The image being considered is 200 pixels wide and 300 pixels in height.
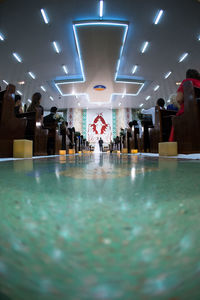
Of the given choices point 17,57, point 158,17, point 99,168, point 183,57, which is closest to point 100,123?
point 183,57

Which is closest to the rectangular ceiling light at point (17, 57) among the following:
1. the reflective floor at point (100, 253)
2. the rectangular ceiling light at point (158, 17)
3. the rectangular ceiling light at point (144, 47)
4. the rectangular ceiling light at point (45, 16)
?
the rectangular ceiling light at point (45, 16)

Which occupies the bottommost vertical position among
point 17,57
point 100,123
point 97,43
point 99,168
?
point 99,168

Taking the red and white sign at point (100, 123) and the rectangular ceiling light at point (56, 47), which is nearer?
the rectangular ceiling light at point (56, 47)

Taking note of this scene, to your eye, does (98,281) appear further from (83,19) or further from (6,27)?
(6,27)

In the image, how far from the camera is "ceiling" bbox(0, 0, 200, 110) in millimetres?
4078

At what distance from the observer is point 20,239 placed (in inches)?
5.3

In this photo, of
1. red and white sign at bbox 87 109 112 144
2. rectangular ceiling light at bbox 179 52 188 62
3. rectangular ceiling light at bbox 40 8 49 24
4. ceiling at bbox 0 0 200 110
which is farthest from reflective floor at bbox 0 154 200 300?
red and white sign at bbox 87 109 112 144

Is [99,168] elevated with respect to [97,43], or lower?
lower

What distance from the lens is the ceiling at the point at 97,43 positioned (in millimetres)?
4078

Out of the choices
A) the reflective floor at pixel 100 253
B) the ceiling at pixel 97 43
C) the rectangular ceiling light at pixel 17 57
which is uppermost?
the ceiling at pixel 97 43

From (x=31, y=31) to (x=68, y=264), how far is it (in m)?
6.09

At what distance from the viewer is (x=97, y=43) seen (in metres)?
5.23

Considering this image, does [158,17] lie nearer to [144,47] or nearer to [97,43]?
[144,47]

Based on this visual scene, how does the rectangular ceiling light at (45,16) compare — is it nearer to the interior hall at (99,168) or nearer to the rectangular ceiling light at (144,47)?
the interior hall at (99,168)
